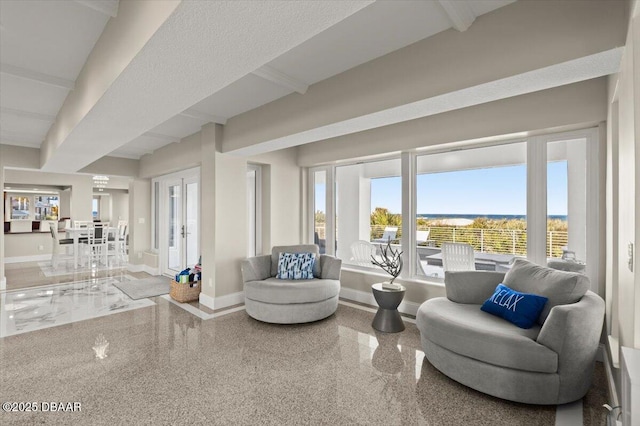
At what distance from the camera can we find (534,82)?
203cm

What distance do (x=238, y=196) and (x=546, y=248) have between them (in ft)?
13.0

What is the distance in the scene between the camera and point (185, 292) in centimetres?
462

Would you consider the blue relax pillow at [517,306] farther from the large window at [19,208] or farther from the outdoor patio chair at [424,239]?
the large window at [19,208]

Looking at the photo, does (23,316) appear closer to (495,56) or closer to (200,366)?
(200,366)

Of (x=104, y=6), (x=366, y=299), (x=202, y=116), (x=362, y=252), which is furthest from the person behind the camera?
(x=362, y=252)

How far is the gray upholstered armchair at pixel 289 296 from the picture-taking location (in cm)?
361

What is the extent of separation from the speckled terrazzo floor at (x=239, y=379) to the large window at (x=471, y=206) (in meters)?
1.36

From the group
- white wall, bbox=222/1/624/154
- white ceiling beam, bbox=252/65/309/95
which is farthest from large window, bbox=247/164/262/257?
white ceiling beam, bbox=252/65/309/95

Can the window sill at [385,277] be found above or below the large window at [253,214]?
below

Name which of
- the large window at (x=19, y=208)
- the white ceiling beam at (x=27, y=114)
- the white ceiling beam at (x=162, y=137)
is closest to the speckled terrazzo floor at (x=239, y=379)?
the white ceiling beam at (x=27, y=114)

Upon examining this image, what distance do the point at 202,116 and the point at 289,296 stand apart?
2.65 metres

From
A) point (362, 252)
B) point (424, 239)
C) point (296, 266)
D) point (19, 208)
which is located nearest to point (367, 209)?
point (362, 252)

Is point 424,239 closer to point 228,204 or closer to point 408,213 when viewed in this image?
point 408,213

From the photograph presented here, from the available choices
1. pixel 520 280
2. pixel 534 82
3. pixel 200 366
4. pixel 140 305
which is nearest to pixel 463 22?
pixel 534 82
